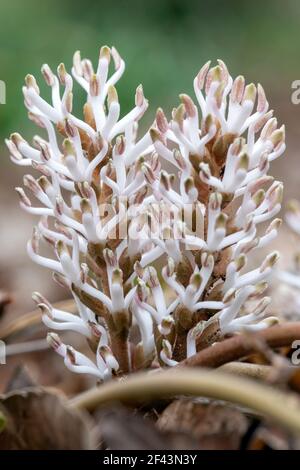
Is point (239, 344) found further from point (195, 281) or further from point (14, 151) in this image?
point (14, 151)

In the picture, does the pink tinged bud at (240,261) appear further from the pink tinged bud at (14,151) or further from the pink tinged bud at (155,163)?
the pink tinged bud at (14,151)

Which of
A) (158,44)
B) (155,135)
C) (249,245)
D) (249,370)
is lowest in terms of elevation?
A: (249,370)

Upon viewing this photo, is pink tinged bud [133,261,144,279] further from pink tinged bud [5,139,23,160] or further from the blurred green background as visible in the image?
the blurred green background

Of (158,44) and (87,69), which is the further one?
(158,44)

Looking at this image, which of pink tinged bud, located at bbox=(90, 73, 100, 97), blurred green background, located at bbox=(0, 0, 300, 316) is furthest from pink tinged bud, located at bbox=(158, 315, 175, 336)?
blurred green background, located at bbox=(0, 0, 300, 316)

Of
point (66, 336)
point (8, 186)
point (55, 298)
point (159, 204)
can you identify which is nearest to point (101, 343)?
point (159, 204)

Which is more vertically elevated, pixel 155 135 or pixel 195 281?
pixel 155 135

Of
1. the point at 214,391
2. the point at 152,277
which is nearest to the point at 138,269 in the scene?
the point at 152,277
